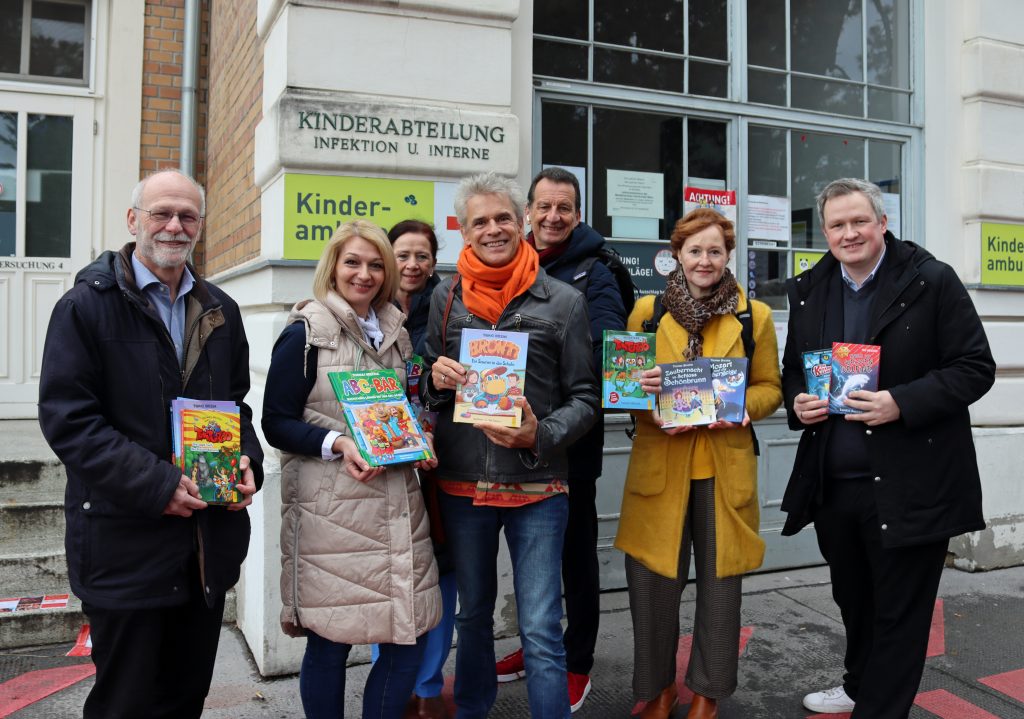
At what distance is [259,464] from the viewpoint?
2.62m

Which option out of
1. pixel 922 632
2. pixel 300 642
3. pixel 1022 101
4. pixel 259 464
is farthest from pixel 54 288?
pixel 1022 101

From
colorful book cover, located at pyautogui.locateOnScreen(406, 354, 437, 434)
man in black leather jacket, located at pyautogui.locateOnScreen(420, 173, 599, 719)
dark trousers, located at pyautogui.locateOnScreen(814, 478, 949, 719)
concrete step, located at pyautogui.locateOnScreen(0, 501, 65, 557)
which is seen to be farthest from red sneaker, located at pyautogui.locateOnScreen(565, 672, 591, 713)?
concrete step, located at pyautogui.locateOnScreen(0, 501, 65, 557)

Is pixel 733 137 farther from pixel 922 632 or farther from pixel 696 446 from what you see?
pixel 922 632

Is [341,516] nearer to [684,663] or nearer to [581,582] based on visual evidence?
[581,582]

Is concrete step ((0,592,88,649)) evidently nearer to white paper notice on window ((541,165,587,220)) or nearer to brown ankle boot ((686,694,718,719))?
brown ankle boot ((686,694,718,719))

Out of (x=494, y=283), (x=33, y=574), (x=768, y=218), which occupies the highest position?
(x=768, y=218)

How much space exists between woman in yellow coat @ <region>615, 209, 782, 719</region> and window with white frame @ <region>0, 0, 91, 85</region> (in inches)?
232

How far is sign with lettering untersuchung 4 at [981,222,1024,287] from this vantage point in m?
5.62

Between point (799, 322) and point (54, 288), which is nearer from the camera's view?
point (799, 322)

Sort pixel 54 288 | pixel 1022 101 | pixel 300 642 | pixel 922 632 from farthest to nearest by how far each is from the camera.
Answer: pixel 54 288, pixel 1022 101, pixel 300 642, pixel 922 632

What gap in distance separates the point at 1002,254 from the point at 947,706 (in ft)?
11.4

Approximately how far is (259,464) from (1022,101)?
18.9ft

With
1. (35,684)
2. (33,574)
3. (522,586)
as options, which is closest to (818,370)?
(522,586)

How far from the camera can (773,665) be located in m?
3.91
